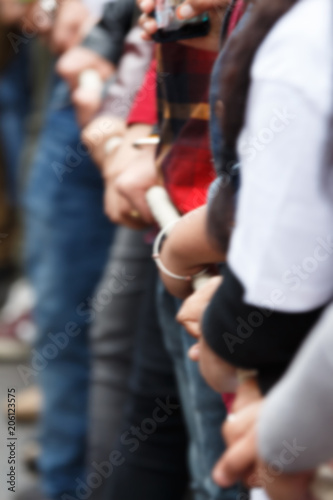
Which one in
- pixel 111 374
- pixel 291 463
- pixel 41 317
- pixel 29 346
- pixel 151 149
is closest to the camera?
pixel 291 463

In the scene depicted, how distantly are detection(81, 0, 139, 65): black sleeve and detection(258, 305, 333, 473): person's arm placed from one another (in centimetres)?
130

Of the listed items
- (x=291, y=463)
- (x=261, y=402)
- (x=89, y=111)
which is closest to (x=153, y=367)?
(x=89, y=111)

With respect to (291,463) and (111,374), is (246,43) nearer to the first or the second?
(291,463)

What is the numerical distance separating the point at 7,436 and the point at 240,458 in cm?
193

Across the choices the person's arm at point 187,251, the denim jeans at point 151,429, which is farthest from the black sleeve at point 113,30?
the person's arm at point 187,251

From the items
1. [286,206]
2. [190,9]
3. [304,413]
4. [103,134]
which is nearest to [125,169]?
[103,134]

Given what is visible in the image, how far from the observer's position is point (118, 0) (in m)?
2.03

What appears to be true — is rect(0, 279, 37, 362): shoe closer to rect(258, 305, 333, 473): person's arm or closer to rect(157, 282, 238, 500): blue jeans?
rect(157, 282, 238, 500): blue jeans

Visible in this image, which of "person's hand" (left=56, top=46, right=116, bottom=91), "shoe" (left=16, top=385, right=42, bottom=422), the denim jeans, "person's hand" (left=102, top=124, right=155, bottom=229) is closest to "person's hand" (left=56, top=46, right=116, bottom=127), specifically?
"person's hand" (left=56, top=46, right=116, bottom=91)

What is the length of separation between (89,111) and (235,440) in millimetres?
1261

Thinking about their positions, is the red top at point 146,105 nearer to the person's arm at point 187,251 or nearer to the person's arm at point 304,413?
the person's arm at point 187,251

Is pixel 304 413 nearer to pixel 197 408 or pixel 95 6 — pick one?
pixel 197 408

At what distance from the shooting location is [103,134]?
1860mm

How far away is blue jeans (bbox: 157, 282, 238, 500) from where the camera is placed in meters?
1.37
